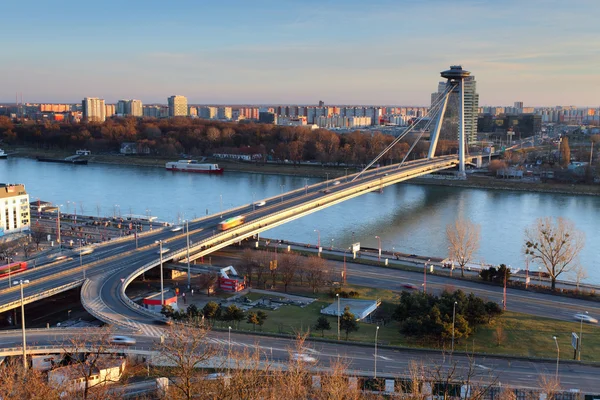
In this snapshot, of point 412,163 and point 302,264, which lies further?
point 412,163

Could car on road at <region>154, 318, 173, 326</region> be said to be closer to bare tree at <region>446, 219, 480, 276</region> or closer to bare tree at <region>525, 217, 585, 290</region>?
bare tree at <region>446, 219, 480, 276</region>

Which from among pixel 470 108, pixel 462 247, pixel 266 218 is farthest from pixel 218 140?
pixel 462 247

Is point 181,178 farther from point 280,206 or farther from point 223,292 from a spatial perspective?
point 223,292

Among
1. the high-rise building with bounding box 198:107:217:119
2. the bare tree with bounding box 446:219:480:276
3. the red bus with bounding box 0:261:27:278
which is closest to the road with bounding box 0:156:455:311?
the red bus with bounding box 0:261:27:278

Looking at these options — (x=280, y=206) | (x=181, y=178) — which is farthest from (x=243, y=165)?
(x=280, y=206)

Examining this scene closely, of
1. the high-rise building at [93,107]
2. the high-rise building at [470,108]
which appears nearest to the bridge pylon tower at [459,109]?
the high-rise building at [470,108]

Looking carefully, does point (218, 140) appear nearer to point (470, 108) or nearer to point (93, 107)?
point (470, 108)

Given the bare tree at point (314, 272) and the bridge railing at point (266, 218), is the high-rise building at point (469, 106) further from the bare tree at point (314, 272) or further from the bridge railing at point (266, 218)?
the bare tree at point (314, 272)

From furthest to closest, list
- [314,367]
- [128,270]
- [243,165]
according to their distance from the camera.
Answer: [243,165] → [128,270] → [314,367]
